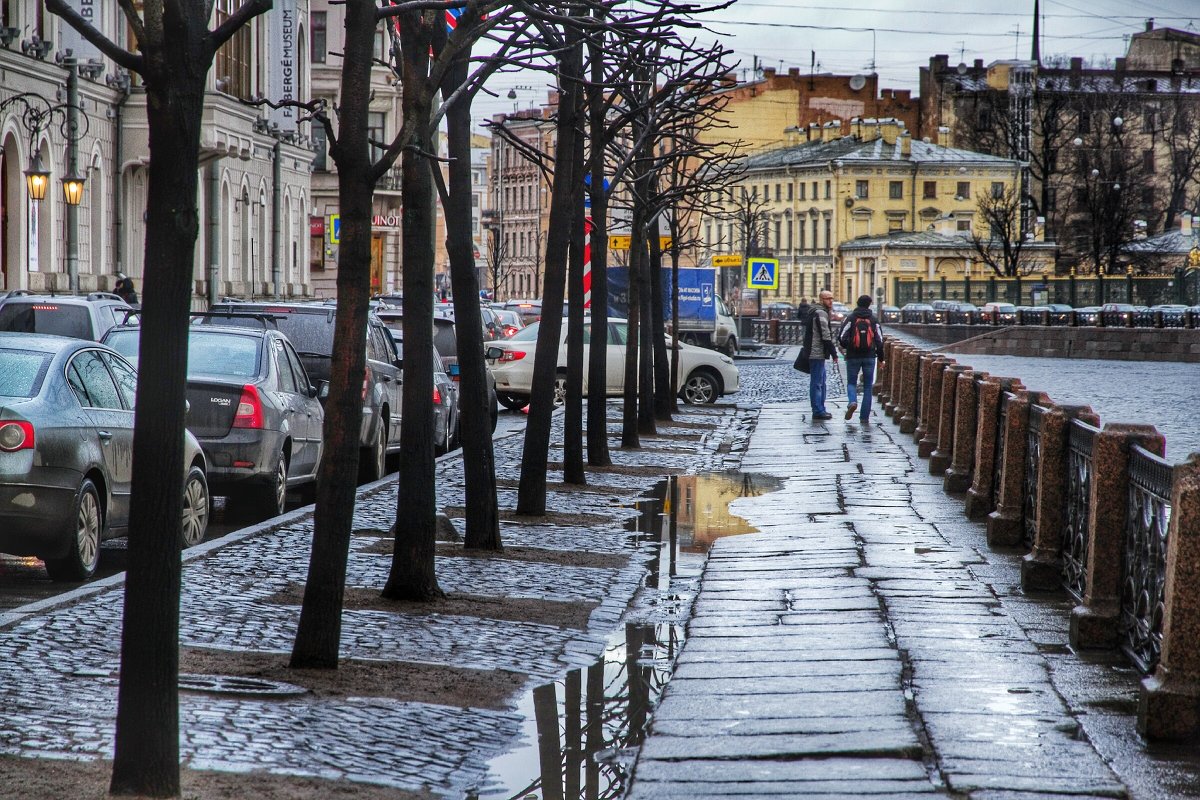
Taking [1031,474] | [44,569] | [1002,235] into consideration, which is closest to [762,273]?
[1031,474]

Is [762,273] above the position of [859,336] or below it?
above

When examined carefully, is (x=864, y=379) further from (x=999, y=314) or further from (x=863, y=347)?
(x=999, y=314)

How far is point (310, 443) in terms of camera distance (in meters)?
15.6

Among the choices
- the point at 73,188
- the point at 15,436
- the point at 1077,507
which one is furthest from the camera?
the point at 73,188

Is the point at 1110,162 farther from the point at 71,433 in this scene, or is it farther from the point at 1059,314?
the point at 71,433

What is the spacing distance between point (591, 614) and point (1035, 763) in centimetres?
382

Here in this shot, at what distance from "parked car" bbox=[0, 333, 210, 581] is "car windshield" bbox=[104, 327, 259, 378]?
2.49m

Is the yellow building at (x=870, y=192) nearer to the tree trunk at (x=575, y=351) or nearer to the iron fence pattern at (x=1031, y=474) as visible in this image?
the tree trunk at (x=575, y=351)

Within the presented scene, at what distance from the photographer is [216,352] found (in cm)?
1460

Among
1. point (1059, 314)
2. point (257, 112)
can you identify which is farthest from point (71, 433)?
point (1059, 314)

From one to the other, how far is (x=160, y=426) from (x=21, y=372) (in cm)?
582

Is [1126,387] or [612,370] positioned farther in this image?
[1126,387]

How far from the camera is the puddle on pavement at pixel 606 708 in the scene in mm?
6086

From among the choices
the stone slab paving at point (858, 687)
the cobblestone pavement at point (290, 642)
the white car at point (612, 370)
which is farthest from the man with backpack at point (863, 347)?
the stone slab paving at point (858, 687)
